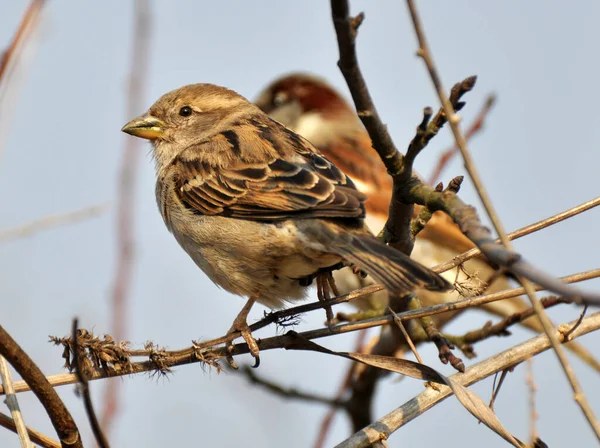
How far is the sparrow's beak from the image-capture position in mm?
4832

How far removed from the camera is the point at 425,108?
241cm

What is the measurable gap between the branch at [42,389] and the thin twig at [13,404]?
9cm

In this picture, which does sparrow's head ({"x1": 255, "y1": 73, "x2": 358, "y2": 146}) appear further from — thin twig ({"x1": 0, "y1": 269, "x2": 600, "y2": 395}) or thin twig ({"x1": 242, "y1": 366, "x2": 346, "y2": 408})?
thin twig ({"x1": 0, "y1": 269, "x2": 600, "y2": 395})

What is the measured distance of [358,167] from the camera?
7.01 meters

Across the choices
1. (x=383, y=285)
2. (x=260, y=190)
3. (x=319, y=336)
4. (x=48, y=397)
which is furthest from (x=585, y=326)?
(x=48, y=397)

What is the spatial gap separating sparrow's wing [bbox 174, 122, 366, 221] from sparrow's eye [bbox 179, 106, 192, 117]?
1.69 feet

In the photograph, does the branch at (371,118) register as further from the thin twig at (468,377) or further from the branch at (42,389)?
the branch at (42,389)

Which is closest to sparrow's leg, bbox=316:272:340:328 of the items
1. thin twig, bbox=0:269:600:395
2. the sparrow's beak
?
thin twig, bbox=0:269:600:395

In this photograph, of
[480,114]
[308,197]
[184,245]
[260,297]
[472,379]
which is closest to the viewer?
[472,379]

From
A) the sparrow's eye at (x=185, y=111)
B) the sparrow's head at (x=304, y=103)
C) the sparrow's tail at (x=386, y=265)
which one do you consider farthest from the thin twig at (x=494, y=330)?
the sparrow's head at (x=304, y=103)

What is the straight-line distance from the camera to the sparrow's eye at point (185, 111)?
493cm

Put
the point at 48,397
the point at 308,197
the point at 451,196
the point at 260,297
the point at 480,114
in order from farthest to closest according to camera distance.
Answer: the point at 480,114, the point at 260,297, the point at 308,197, the point at 451,196, the point at 48,397

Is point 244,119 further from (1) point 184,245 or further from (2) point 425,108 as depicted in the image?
(2) point 425,108

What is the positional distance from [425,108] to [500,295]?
0.62m
